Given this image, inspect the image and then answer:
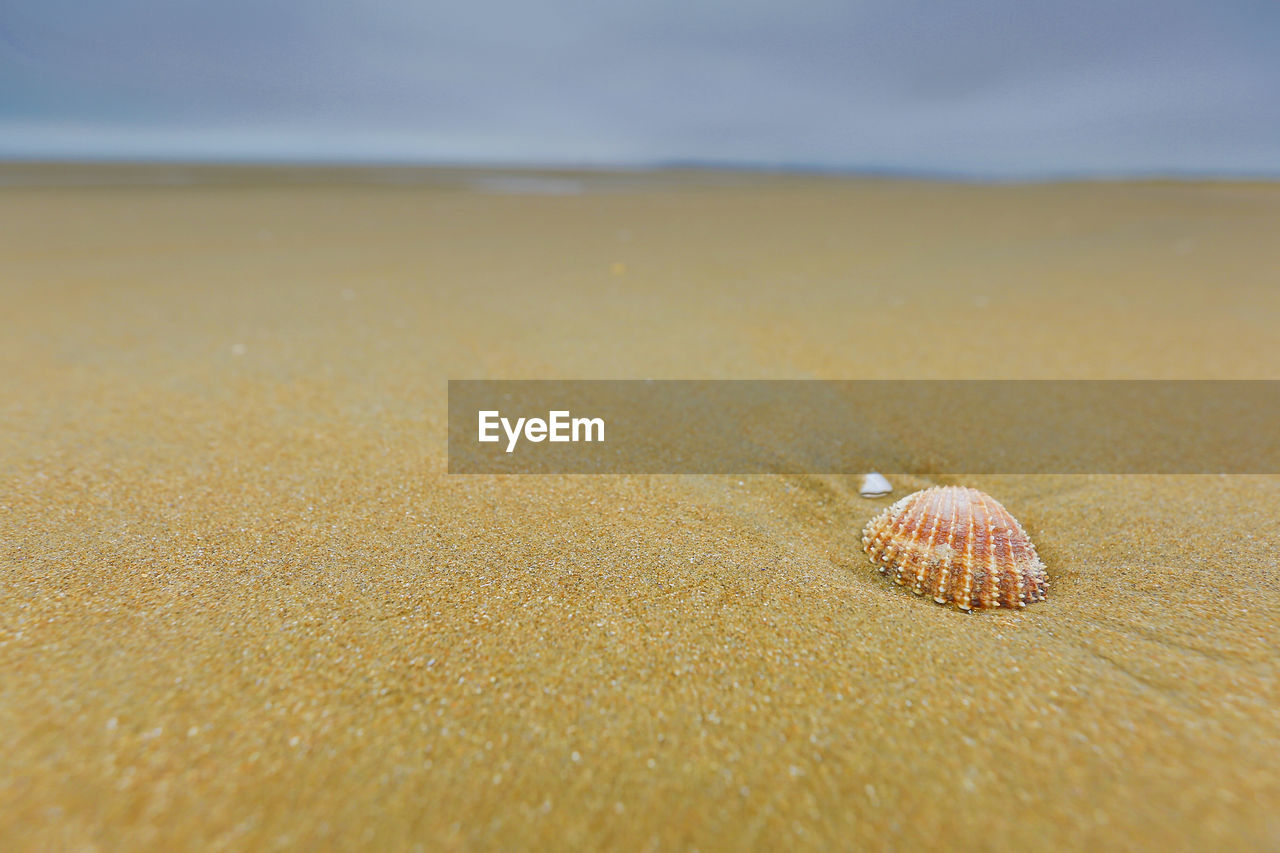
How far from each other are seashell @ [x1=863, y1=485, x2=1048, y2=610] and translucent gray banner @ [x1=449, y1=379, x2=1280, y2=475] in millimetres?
458

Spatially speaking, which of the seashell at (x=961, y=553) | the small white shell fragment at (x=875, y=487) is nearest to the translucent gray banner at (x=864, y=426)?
the small white shell fragment at (x=875, y=487)

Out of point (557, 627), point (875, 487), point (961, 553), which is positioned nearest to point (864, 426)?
point (875, 487)

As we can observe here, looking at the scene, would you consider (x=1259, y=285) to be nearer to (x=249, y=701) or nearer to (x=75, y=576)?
(x=249, y=701)

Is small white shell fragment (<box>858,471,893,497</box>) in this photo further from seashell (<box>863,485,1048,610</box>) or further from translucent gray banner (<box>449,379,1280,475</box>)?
seashell (<box>863,485,1048,610</box>)

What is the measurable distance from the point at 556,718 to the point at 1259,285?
5336 mm

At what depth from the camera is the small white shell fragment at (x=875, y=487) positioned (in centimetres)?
185

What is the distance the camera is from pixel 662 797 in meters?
0.92

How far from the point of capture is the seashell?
139 cm

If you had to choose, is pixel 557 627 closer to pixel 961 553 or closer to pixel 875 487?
pixel 961 553

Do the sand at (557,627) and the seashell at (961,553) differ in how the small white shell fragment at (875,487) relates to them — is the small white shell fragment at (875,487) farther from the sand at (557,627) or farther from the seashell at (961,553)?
the seashell at (961,553)

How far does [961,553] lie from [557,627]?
975 mm

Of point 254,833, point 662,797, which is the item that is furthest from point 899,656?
point 254,833

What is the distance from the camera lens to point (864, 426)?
225cm

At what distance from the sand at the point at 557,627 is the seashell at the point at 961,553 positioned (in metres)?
0.05
